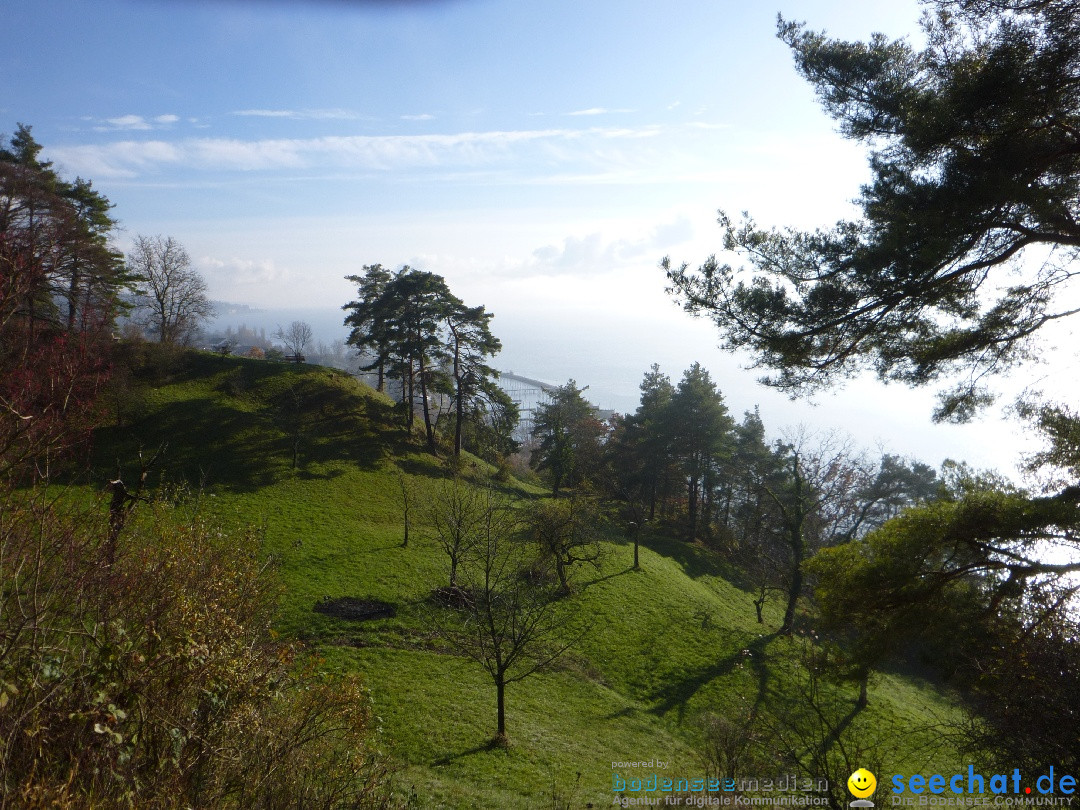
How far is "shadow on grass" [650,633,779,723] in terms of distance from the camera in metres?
16.9

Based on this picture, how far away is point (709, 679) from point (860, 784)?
1232 centimetres

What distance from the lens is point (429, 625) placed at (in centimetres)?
1819

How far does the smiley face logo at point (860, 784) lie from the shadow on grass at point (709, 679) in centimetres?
940

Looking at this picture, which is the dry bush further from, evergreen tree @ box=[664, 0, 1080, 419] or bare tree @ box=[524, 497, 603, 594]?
bare tree @ box=[524, 497, 603, 594]

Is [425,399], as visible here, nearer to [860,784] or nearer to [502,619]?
[502,619]

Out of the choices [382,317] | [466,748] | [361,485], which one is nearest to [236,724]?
[466,748]

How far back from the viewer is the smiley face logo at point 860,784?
7160 millimetres

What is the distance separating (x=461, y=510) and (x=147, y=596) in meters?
13.3

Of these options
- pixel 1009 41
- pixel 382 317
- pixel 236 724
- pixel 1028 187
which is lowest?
pixel 236 724

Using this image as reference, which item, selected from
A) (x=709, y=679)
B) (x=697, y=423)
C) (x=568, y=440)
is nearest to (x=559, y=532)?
(x=709, y=679)

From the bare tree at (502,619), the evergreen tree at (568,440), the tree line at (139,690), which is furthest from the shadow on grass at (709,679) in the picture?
the evergreen tree at (568,440)

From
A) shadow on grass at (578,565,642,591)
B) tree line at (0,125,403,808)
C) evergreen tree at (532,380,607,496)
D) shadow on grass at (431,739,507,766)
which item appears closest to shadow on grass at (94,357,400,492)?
evergreen tree at (532,380,607,496)

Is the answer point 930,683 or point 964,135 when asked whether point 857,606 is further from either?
point 930,683

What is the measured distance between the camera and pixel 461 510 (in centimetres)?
2016
